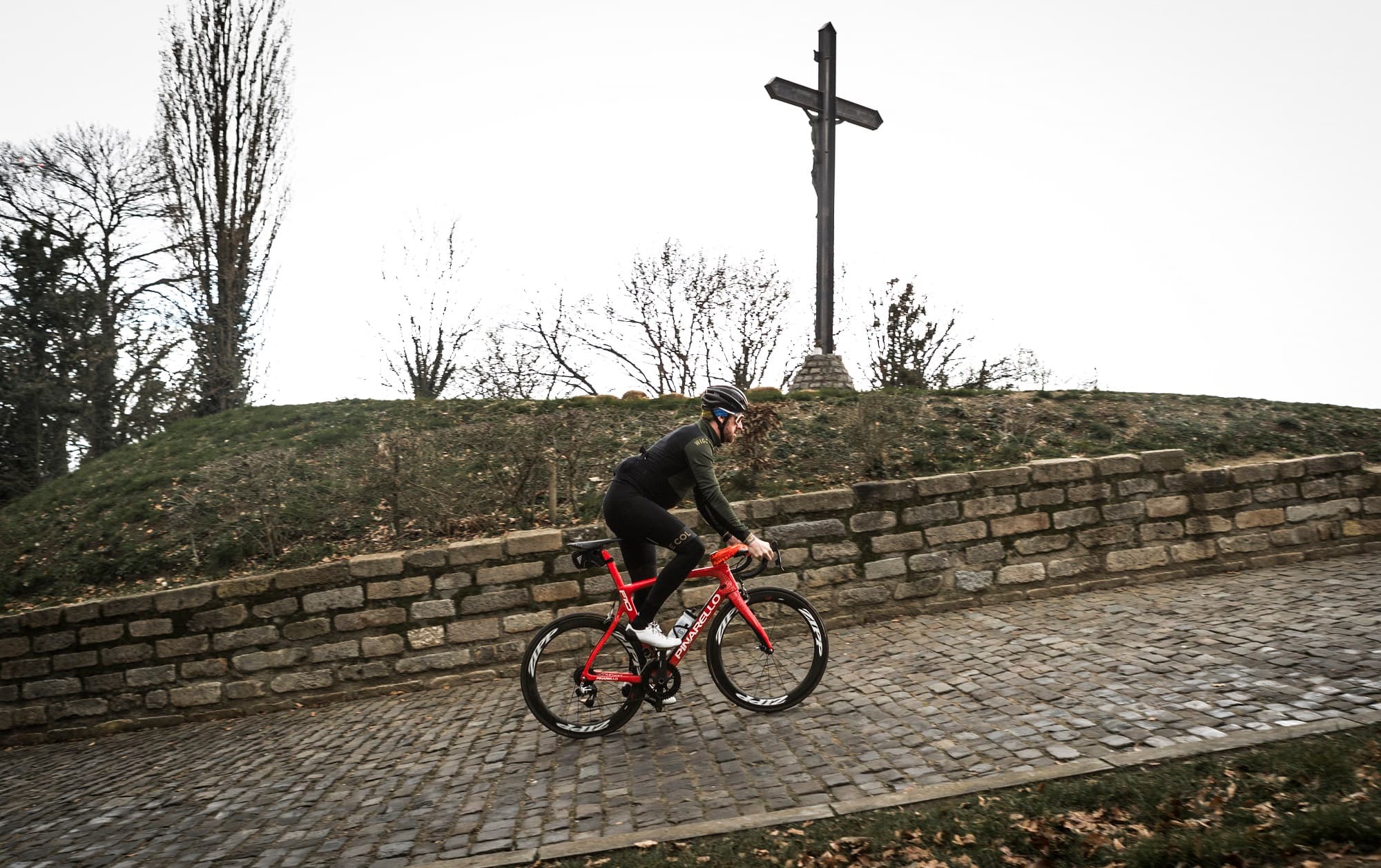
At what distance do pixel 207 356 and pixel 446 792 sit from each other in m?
15.0

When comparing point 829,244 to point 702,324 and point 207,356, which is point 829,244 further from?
point 207,356

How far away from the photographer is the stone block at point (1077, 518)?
760 centimetres

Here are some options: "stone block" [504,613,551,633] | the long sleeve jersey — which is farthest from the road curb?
"stone block" [504,613,551,633]

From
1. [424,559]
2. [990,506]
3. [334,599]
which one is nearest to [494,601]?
[424,559]

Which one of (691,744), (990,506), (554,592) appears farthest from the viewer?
(990,506)

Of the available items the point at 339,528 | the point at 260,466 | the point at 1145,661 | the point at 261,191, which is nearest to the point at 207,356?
the point at 261,191

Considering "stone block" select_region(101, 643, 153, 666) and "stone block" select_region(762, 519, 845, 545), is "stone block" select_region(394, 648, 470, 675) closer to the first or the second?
"stone block" select_region(101, 643, 153, 666)

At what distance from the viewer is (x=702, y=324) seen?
19.7 metres

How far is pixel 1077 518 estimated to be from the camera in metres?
7.63

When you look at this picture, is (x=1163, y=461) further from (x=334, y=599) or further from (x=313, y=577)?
(x=313, y=577)

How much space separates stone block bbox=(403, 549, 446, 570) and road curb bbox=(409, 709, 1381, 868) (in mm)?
3400

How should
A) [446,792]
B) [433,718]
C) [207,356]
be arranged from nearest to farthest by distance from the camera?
[446,792] < [433,718] < [207,356]

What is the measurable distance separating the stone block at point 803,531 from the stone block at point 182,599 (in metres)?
4.91

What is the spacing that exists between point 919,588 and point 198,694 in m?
6.47
